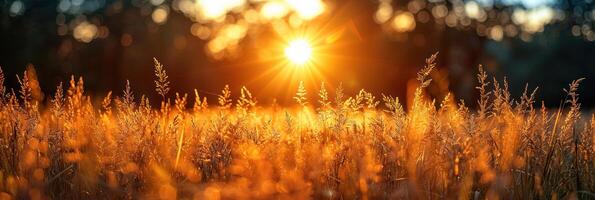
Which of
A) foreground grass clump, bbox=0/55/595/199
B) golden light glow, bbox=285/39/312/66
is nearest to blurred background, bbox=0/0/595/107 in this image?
golden light glow, bbox=285/39/312/66

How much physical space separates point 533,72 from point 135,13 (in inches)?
836

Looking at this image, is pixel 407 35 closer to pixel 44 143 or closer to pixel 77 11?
pixel 77 11

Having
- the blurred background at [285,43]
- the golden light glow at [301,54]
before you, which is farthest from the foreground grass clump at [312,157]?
the blurred background at [285,43]

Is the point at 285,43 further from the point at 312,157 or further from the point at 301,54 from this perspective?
the point at 312,157

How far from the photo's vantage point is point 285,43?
28.2 m

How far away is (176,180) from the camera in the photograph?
367 cm

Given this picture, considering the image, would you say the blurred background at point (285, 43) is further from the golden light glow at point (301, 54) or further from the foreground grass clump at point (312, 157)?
the foreground grass clump at point (312, 157)

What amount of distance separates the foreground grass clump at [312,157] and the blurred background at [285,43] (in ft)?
65.9

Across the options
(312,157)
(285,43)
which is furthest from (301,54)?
(285,43)

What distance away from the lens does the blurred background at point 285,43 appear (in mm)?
27797

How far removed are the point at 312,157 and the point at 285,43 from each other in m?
24.6

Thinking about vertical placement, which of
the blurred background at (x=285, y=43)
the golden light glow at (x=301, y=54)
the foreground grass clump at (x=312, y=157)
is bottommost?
the foreground grass clump at (x=312, y=157)

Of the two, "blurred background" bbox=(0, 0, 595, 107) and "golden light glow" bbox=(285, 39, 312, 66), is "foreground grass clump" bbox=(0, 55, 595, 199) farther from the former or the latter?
"blurred background" bbox=(0, 0, 595, 107)

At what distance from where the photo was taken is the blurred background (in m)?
27.8
